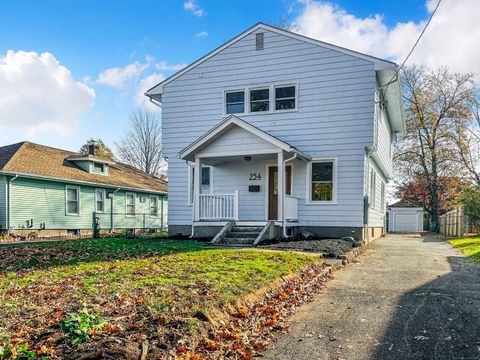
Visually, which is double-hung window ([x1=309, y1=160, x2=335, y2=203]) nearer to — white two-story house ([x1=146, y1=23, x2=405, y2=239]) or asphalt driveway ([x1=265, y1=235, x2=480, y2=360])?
white two-story house ([x1=146, y1=23, x2=405, y2=239])

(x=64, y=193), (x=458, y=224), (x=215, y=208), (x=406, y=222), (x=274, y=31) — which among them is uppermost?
(x=274, y=31)

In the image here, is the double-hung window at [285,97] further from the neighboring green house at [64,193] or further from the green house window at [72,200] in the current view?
the green house window at [72,200]

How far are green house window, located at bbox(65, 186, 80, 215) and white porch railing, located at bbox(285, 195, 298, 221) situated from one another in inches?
557

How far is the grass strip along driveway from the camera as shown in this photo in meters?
3.38

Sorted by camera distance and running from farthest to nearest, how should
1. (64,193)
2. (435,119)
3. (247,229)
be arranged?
(435,119) → (64,193) → (247,229)

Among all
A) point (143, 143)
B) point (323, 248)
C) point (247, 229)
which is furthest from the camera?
point (143, 143)

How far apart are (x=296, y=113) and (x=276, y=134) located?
3.37 feet

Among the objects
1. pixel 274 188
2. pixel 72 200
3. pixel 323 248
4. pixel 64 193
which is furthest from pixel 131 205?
pixel 323 248

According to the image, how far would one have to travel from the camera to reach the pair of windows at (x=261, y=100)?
14172mm

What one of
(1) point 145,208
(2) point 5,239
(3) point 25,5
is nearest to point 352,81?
(3) point 25,5

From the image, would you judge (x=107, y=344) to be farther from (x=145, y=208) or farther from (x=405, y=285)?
(x=145, y=208)

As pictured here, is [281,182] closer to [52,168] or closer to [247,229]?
[247,229]

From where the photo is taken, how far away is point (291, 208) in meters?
13.1

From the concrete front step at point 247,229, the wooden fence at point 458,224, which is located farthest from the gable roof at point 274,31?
the wooden fence at point 458,224
